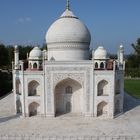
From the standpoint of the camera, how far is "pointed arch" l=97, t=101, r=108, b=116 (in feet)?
55.5

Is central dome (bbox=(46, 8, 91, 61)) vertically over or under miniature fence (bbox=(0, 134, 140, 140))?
over

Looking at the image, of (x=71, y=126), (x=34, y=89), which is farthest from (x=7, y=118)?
(x=71, y=126)

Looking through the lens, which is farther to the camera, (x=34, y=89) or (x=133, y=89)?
(x=133, y=89)

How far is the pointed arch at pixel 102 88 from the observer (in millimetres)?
16852

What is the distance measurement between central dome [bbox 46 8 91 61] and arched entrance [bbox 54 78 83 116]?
225 centimetres

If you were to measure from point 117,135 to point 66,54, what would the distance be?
7625 mm

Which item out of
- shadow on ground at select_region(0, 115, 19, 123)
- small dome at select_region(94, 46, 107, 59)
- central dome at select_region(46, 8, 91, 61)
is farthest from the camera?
central dome at select_region(46, 8, 91, 61)

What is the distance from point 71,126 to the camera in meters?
14.5

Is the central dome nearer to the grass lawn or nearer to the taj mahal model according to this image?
the taj mahal model

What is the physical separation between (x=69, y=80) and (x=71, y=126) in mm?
3641

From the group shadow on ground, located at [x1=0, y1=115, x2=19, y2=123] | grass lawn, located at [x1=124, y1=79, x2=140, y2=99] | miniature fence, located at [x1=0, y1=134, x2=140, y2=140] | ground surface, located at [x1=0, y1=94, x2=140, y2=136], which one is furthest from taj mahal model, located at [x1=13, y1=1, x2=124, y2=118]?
grass lawn, located at [x1=124, y1=79, x2=140, y2=99]

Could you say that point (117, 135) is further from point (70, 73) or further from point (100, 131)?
point (70, 73)

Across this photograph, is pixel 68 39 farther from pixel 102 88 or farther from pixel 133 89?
pixel 133 89

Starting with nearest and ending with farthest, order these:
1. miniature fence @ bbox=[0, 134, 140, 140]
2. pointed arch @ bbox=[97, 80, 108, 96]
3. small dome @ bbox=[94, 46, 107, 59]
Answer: miniature fence @ bbox=[0, 134, 140, 140] < pointed arch @ bbox=[97, 80, 108, 96] < small dome @ bbox=[94, 46, 107, 59]
